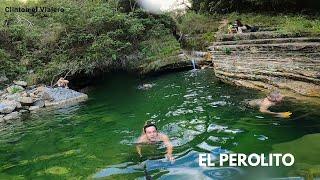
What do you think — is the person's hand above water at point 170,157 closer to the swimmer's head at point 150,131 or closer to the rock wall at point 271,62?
the swimmer's head at point 150,131

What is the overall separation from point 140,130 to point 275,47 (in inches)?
228

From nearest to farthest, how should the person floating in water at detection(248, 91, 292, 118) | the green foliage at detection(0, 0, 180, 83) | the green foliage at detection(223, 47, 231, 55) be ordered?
the person floating in water at detection(248, 91, 292, 118), the green foliage at detection(223, 47, 231, 55), the green foliage at detection(0, 0, 180, 83)

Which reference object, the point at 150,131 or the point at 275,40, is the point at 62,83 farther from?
the point at 150,131

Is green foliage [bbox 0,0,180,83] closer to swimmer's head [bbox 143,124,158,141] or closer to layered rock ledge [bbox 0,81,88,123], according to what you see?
→ layered rock ledge [bbox 0,81,88,123]

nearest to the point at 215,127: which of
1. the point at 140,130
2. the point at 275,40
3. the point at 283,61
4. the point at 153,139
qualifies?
the point at 140,130

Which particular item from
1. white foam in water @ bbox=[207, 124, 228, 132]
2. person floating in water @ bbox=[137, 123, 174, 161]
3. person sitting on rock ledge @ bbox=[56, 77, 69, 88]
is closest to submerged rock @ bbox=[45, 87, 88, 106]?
person sitting on rock ledge @ bbox=[56, 77, 69, 88]

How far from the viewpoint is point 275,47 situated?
14.2 metres

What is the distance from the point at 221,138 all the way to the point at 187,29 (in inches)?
815

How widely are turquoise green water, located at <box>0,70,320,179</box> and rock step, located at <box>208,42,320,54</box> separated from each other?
1625mm

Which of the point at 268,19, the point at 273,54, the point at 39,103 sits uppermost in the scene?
the point at 268,19

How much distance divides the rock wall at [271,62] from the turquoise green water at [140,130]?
620 millimetres

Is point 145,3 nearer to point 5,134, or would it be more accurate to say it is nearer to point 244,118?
point 5,134

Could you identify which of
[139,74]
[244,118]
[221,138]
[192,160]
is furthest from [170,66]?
[192,160]

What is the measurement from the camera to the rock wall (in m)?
12.3
